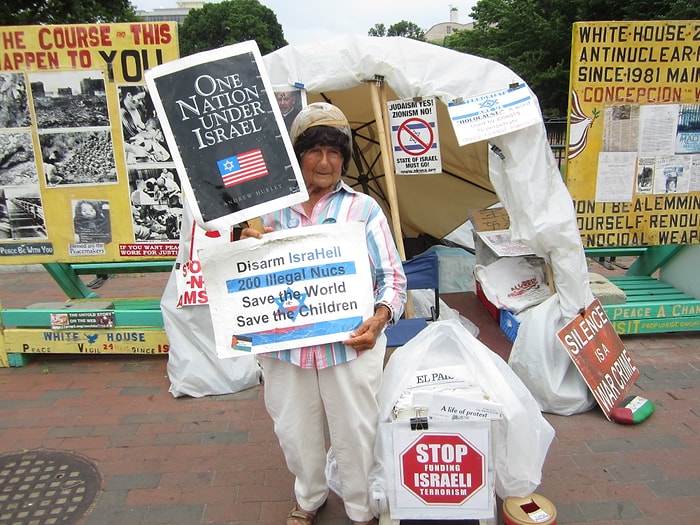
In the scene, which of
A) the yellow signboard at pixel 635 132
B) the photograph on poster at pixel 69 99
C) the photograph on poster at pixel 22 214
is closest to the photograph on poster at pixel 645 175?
the yellow signboard at pixel 635 132

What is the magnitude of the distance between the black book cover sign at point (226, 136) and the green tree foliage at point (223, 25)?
3729cm

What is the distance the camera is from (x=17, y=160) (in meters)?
4.05

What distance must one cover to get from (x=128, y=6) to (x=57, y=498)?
490 inches

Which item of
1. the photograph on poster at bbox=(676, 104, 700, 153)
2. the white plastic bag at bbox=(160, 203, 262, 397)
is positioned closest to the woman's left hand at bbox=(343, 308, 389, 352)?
the white plastic bag at bbox=(160, 203, 262, 397)

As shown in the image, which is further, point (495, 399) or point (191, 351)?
point (191, 351)

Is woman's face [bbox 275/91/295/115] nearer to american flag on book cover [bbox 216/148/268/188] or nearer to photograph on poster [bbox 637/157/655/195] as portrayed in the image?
american flag on book cover [bbox 216/148/268/188]

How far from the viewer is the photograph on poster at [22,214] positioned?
162 inches

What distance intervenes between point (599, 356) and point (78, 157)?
3873mm

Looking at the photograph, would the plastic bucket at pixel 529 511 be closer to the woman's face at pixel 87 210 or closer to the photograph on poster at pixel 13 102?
the woman's face at pixel 87 210

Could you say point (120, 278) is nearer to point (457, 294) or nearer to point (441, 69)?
point (457, 294)

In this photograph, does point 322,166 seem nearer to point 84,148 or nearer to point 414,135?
point 414,135

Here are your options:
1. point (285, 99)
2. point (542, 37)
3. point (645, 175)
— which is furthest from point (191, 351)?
point (542, 37)

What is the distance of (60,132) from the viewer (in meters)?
3.99

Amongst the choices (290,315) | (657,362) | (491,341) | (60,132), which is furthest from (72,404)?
(657,362)
